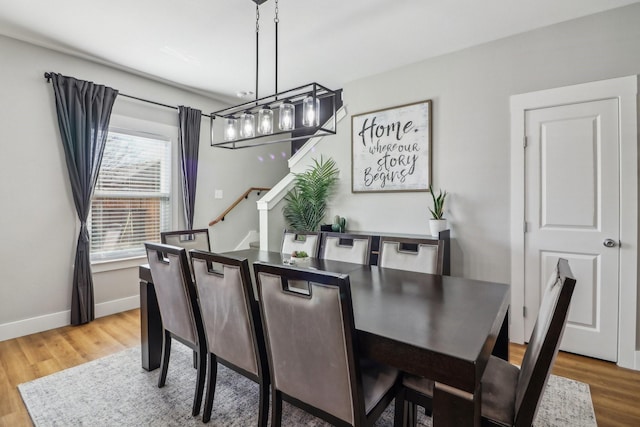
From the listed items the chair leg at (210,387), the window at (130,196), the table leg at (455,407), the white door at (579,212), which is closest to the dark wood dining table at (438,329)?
the table leg at (455,407)

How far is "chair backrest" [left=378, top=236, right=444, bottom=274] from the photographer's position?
2.15m

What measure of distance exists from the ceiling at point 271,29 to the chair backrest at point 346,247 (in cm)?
177

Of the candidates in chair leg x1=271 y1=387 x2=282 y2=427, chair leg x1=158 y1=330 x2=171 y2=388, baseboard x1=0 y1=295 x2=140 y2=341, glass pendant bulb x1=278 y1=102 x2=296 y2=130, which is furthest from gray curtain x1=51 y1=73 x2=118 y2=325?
chair leg x1=271 y1=387 x2=282 y2=427

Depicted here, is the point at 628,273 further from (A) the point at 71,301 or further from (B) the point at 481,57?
(A) the point at 71,301

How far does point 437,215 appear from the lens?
10.2 feet

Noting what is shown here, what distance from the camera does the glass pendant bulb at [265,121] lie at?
83.7 inches

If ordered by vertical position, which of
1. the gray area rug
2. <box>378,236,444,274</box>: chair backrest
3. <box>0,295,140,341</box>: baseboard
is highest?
<box>378,236,444,274</box>: chair backrest

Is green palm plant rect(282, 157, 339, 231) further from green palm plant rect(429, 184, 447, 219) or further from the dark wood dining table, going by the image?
the dark wood dining table

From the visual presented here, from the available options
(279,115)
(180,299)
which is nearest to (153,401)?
(180,299)

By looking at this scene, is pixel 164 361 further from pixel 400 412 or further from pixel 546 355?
pixel 546 355

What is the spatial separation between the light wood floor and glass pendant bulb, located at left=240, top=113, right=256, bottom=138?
7.01 feet

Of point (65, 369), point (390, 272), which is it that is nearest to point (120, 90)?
point (65, 369)

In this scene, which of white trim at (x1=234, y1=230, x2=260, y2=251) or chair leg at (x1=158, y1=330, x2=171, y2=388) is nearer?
chair leg at (x1=158, y1=330, x2=171, y2=388)

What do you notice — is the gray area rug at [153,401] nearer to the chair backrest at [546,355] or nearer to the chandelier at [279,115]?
the chair backrest at [546,355]
